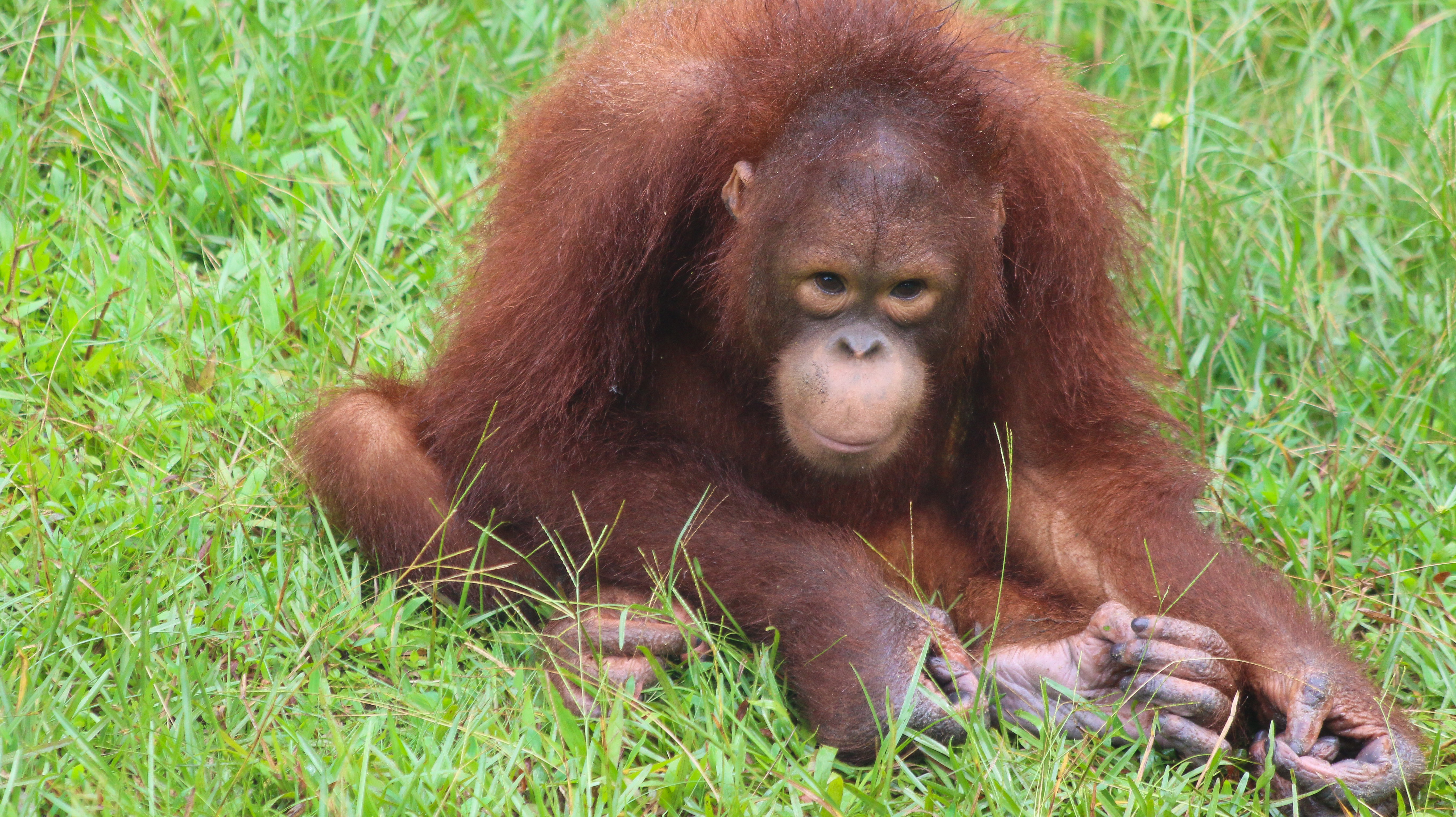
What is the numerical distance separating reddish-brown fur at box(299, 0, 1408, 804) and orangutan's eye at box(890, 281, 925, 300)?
0.18 meters

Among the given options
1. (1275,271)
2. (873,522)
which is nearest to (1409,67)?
(1275,271)

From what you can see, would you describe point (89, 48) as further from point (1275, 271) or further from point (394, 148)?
point (1275, 271)

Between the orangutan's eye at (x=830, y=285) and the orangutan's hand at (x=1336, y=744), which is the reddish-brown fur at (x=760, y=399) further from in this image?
the orangutan's eye at (x=830, y=285)

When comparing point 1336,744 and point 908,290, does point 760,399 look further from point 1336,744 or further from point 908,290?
point 1336,744

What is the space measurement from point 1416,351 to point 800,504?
194 cm

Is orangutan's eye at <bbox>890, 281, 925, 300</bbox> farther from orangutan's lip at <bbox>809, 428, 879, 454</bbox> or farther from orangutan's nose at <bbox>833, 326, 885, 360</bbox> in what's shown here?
orangutan's lip at <bbox>809, 428, 879, 454</bbox>

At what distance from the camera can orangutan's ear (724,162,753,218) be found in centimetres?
328

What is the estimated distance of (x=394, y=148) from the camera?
507 centimetres

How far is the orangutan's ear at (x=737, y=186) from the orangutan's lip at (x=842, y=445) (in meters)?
0.49

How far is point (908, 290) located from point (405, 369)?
5.39ft

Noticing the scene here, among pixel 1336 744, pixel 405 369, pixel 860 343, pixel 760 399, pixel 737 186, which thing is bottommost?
pixel 1336 744

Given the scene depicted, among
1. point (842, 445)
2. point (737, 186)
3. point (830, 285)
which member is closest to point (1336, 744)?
point (842, 445)

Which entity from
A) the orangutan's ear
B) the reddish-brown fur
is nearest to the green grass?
the reddish-brown fur

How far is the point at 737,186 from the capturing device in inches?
130
